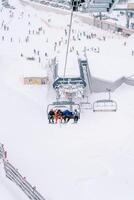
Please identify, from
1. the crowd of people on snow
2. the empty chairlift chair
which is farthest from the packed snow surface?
the crowd of people on snow

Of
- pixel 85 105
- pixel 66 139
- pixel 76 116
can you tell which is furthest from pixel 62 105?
pixel 85 105

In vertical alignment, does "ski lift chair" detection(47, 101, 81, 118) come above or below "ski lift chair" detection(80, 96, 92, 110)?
above

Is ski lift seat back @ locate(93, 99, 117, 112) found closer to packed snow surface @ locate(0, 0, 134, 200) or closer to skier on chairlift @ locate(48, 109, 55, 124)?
packed snow surface @ locate(0, 0, 134, 200)

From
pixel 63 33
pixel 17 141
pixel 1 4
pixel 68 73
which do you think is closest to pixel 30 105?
pixel 68 73

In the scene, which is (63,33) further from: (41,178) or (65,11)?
(41,178)

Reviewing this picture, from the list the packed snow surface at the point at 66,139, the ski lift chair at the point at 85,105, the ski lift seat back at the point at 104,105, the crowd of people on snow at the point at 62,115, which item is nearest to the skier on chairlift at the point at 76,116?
the crowd of people on snow at the point at 62,115

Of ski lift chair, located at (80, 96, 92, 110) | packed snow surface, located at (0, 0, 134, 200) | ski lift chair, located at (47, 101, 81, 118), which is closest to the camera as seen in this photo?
packed snow surface, located at (0, 0, 134, 200)

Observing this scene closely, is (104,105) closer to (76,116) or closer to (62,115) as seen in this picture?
(76,116)
